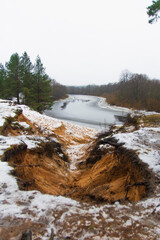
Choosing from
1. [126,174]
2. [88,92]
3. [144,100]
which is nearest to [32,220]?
[126,174]

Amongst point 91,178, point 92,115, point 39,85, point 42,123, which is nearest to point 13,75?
point 39,85

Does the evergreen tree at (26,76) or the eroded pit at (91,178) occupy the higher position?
the evergreen tree at (26,76)

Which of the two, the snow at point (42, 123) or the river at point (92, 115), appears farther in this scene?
the river at point (92, 115)

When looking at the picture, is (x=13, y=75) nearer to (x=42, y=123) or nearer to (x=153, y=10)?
(x=42, y=123)

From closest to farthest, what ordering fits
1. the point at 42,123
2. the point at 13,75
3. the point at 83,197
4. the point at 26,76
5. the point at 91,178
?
the point at 83,197, the point at 91,178, the point at 42,123, the point at 13,75, the point at 26,76

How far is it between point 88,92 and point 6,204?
123 meters

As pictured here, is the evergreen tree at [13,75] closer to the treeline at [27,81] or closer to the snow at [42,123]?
the treeline at [27,81]

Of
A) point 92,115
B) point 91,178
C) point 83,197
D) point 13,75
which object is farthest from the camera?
point 92,115

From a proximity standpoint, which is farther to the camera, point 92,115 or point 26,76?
point 92,115

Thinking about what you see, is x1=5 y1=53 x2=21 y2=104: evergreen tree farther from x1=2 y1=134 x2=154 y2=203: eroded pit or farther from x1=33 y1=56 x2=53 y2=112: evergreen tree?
x1=2 y1=134 x2=154 y2=203: eroded pit

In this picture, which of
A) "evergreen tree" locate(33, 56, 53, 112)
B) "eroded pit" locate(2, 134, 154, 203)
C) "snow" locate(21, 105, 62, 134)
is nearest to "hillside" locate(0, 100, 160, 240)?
"eroded pit" locate(2, 134, 154, 203)

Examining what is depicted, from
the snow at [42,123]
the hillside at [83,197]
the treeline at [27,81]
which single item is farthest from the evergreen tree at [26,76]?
the hillside at [83,197]

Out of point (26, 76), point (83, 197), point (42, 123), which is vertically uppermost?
point (26, 76)

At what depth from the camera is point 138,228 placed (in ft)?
6.93
